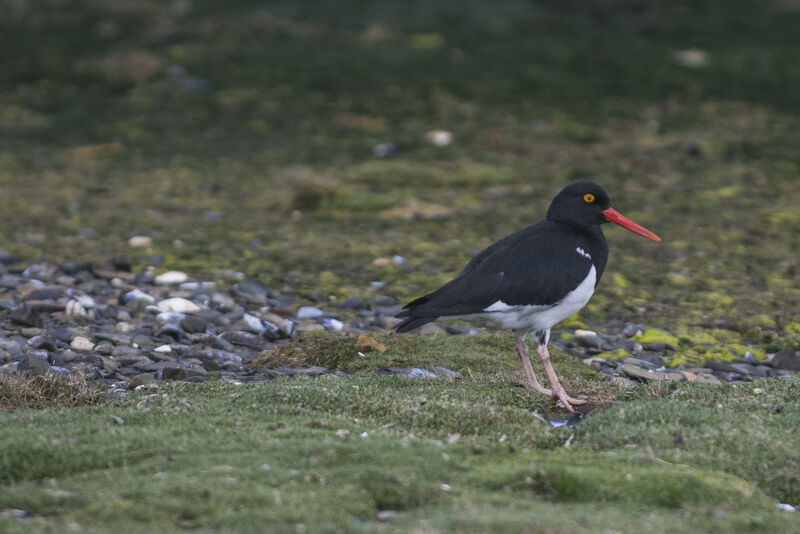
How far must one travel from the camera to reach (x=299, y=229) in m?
15.8

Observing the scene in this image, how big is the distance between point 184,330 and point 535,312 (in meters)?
4.14

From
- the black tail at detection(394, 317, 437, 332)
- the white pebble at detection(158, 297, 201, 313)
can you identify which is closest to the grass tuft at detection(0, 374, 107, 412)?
the black tail at detection(394, 317, 437, 332)

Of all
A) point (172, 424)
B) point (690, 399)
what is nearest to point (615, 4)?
point (690, 399)

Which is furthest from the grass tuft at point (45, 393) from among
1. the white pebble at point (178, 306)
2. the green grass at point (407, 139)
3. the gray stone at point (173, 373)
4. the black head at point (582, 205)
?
the green grass at point (407, 139)

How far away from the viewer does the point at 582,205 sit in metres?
9.70

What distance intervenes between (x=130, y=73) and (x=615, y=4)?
13.8 meters

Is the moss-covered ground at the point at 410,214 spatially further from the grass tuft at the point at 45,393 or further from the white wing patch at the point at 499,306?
the white wing patch at the point at 499,306

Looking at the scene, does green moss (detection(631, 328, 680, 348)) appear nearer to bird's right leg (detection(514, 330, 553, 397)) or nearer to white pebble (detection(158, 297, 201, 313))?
bird's right leg (detection(514, 330, 553, 397))

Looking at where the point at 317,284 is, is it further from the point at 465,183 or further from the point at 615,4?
the point at 615,4

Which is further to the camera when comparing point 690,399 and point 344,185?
point 344,185

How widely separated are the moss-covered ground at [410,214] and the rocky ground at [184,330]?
1.74 ft

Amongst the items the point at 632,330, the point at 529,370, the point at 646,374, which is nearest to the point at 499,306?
the point at 529,370

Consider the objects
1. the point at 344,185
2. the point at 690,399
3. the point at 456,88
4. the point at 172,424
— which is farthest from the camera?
the point at 456,88

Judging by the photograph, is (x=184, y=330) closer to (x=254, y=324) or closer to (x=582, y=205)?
(x=254, y=324)
